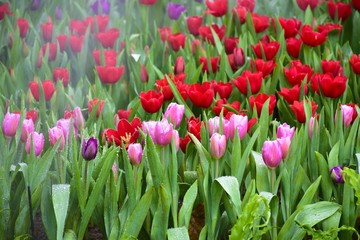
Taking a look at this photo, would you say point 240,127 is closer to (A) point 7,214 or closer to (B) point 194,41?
(A) point 7,214

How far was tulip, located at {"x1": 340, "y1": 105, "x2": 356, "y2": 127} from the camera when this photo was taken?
257 cm

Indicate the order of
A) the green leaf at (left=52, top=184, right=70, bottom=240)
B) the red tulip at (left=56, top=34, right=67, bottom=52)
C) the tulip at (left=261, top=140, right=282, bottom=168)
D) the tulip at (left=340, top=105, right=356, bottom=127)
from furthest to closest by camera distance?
1. the red tulip at (left=56, top=34, right=67, bottom=52)
2. the tulip at (left=340, top=105, right=356, bottom=127)
3. the tulip at (left=261, top=140, right=282, bottom=168)
4. the green leaf at (left=52, top=184, right=70, bottom=240)

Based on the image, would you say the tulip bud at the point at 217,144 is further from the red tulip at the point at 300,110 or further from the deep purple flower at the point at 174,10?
the deep purple flower at the point at 174,10

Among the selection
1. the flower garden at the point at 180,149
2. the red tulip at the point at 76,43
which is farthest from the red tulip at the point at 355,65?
the red tulip at the point at 76,43

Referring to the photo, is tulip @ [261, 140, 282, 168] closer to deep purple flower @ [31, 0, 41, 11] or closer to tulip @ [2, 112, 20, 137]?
tulip @ [2, 112, 20, 137]

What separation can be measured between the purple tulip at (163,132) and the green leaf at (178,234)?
0.25 metres

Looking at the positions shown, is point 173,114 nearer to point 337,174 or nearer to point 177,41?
point 337,174

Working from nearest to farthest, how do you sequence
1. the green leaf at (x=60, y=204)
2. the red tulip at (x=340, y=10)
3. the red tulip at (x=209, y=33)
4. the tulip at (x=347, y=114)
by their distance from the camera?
1. the green leaf at (x=60, y=204)
2. the tulip at (x=347, y=114)
3. the red tulip at (x=209, y=33)
4. the red tulip at (x=340, y=10)

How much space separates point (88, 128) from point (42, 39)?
120 cm

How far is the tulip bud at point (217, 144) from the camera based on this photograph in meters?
2.21

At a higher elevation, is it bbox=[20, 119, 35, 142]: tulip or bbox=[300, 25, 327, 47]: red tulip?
bbox=[300, 25, 327, 47]: red tulip

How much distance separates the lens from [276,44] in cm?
335

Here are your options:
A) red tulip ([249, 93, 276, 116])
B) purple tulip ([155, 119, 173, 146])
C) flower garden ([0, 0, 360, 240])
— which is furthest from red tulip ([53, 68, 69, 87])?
purple tulip ([155, 119, 173, 146])

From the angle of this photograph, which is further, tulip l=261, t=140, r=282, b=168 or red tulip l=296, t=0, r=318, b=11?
red tulip l=296, t=0, r=318, b=11
